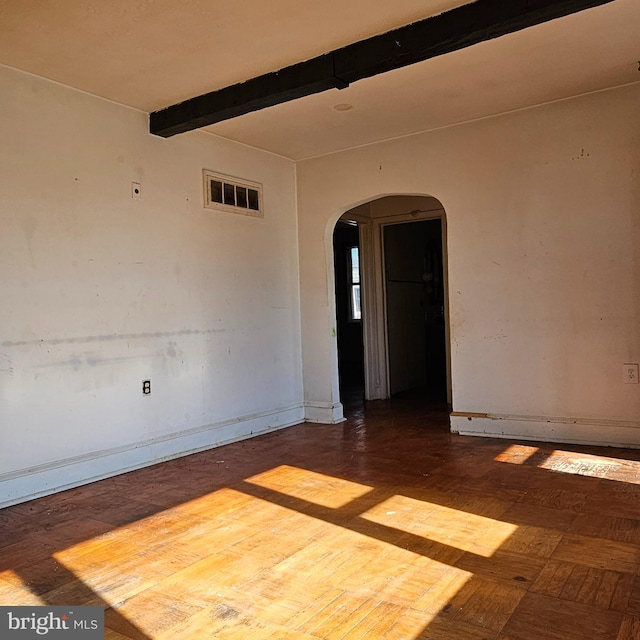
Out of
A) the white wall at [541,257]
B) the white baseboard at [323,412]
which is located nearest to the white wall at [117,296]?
the white baseboard at [323,412]

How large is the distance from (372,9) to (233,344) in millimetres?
2839

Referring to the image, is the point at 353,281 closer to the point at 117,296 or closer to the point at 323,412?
the point at 323,412

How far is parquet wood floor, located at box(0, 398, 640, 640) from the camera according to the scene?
1.92 meters

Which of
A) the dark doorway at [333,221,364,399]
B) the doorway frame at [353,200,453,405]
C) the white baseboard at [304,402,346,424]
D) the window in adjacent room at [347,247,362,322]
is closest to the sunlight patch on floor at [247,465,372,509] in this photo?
the white baseboard at [304,402,346,424]

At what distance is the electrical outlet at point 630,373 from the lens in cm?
403

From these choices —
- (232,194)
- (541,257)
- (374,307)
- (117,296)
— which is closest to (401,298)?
(374,307)

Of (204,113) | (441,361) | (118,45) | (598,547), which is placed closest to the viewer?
(598,547)

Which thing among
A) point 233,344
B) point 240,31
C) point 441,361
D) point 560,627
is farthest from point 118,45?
point 441,361

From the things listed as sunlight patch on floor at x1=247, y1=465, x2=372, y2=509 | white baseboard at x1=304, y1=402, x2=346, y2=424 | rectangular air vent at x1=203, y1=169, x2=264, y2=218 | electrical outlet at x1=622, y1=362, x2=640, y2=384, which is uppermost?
rectangular air vent at x1=203, y1=169, x2=264, y2=218

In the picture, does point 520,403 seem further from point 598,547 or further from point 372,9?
point 372,9

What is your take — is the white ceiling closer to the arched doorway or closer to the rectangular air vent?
the rectangular air vent

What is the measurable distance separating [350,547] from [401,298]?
16.1 ft

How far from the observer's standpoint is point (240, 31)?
119 inches

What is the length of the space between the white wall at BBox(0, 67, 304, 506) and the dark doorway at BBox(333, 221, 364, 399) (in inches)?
163
